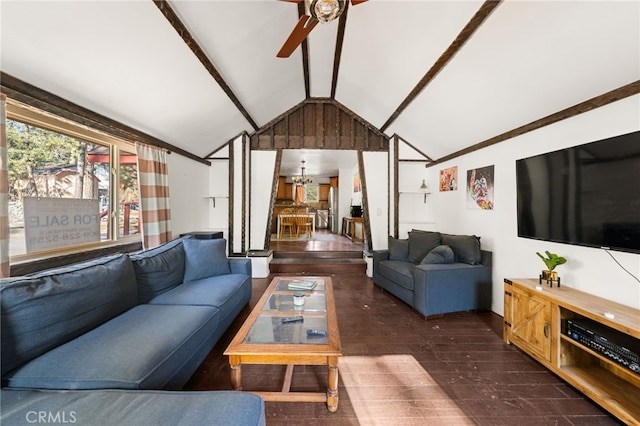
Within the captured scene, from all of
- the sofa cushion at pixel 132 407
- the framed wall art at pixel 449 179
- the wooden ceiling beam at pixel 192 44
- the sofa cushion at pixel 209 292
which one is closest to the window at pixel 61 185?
the sofa cushion at pixel 209 292

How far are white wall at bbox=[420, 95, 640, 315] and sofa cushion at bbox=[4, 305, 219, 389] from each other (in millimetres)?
3126

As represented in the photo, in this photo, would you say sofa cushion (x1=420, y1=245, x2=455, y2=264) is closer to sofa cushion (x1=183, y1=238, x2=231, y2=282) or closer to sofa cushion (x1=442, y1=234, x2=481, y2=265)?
sofa cushion (x1=442, y1=234, x2=481, y2=265)

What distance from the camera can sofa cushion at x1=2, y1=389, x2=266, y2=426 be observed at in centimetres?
97

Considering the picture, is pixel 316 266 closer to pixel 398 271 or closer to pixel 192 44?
A: pixel 398 271

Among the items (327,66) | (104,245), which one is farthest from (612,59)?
(104,245)

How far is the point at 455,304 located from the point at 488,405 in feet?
4.67

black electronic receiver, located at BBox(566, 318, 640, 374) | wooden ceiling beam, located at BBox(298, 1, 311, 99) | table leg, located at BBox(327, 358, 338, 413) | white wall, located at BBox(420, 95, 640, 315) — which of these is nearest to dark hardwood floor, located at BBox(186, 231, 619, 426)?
table leg, located at BBox(327, 358, 338, 413)

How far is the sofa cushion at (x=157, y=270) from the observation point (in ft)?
7.39

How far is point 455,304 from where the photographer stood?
9.76 feet

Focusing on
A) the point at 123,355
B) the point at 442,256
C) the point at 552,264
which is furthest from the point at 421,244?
the point at 123,355

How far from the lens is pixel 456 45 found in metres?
2.35

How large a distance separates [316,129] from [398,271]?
3.17m

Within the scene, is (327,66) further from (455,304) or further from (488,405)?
(488,405)

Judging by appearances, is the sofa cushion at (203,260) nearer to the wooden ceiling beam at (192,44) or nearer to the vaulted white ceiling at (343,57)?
the vaulted white ceiling at (343,57)
